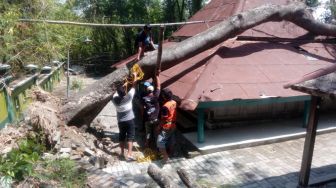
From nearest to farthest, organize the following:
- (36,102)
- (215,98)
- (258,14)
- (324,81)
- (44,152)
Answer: (324,81) → (44,152) → (215,98) → (36,102) → (258,14)

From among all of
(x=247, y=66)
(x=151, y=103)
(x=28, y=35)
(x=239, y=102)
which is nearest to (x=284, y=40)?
(x=247, y=66)

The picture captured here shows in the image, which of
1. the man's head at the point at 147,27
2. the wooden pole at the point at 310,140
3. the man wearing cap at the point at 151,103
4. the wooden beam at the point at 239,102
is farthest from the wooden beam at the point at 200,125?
the wooden pole at the point at 310,140

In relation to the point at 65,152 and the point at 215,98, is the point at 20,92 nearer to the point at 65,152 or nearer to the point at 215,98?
the point at 65,152

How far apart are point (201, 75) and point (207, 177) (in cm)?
247

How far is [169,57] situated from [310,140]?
13.0 feet

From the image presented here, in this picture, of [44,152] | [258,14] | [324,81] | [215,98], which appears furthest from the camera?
[258,14]

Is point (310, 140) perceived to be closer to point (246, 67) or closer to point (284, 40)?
point (246, 67)

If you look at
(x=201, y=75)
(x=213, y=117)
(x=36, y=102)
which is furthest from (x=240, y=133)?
(x=36, y=102)

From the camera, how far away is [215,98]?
714 cm

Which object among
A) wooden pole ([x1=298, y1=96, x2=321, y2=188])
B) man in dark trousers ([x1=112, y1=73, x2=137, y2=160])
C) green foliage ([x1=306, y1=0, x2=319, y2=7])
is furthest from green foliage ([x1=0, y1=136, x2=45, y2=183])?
green foliage ([x1=306, y1=0, x2=319, y2=7])

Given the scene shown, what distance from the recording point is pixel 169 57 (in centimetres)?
819

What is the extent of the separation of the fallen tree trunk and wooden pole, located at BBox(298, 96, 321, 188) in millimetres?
3627

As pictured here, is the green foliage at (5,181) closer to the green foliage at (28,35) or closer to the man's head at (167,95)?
the green foliage at (28,35)

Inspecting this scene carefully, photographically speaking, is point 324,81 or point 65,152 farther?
point 65,152
